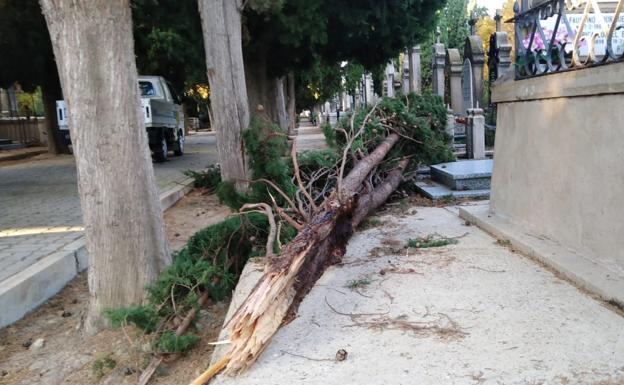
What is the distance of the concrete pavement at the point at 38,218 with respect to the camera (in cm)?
510

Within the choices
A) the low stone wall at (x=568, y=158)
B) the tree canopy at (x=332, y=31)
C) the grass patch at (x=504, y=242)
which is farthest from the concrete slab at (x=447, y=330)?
the tree canopy at (x=332, y=31)

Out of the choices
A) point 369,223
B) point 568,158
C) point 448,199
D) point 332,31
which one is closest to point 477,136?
point 448,199

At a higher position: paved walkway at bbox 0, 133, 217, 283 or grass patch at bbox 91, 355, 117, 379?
paved walkway at bbox 0, 133, 217, 283

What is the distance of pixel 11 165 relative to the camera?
16.9 metres

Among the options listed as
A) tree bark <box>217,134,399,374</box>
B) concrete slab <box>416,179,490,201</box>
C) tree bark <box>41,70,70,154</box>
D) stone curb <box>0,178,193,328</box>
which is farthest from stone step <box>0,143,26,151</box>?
tree bark <box>217,134,399,374</box>

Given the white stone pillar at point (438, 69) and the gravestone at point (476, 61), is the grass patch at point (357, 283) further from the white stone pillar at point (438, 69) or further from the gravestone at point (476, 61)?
the gravestone at point (476, 61)

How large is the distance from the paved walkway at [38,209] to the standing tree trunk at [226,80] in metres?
2.22

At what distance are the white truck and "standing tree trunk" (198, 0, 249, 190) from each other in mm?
7581

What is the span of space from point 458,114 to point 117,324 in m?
14.8

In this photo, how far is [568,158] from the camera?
423cm

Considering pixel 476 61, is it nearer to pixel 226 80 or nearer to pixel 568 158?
pixel 226 80

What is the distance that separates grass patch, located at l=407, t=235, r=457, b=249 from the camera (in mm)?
5145

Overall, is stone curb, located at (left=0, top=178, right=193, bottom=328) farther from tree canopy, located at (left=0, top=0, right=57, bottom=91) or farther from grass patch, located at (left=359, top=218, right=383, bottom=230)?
tree canopy, located at (left=0, top=0, right=57, bottom=91)

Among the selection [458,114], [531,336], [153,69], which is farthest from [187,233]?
[153,69]
